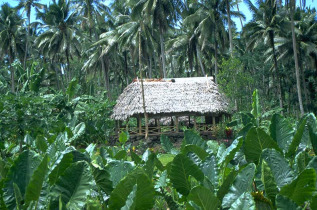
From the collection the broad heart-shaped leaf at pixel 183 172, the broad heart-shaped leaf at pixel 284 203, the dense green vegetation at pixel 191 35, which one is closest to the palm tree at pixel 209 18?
the dense green vegetation at pixel 191 35

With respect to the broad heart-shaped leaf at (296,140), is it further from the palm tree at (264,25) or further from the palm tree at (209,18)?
the palm tree at (209,18)

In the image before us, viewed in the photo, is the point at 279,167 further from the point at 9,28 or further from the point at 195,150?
the point at 9,28

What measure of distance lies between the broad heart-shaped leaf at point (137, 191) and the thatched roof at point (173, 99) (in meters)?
17.3

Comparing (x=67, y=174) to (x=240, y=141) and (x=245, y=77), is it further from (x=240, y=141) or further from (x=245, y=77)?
(x=245, y=77)

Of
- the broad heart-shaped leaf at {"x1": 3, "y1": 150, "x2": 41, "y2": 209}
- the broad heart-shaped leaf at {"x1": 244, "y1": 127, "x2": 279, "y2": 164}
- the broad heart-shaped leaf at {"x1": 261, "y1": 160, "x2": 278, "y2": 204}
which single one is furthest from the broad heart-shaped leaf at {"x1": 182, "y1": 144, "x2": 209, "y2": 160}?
the broad heart-shaped leaf at {"x1": 3, "y1": 150, "x2": 41, "y2": 209}

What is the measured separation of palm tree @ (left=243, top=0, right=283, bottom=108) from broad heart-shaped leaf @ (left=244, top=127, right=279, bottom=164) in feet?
77.5

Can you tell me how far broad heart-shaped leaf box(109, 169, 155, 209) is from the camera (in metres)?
1.84

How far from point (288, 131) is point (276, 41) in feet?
83.3

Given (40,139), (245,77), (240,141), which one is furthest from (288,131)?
(245,77)

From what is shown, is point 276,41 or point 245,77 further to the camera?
point 276,41

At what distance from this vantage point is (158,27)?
2716 cm

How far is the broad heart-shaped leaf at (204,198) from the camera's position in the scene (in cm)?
181

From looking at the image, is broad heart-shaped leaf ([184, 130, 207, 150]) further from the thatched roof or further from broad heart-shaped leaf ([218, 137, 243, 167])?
the thatched roof

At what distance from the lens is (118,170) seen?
2332 millimetres
